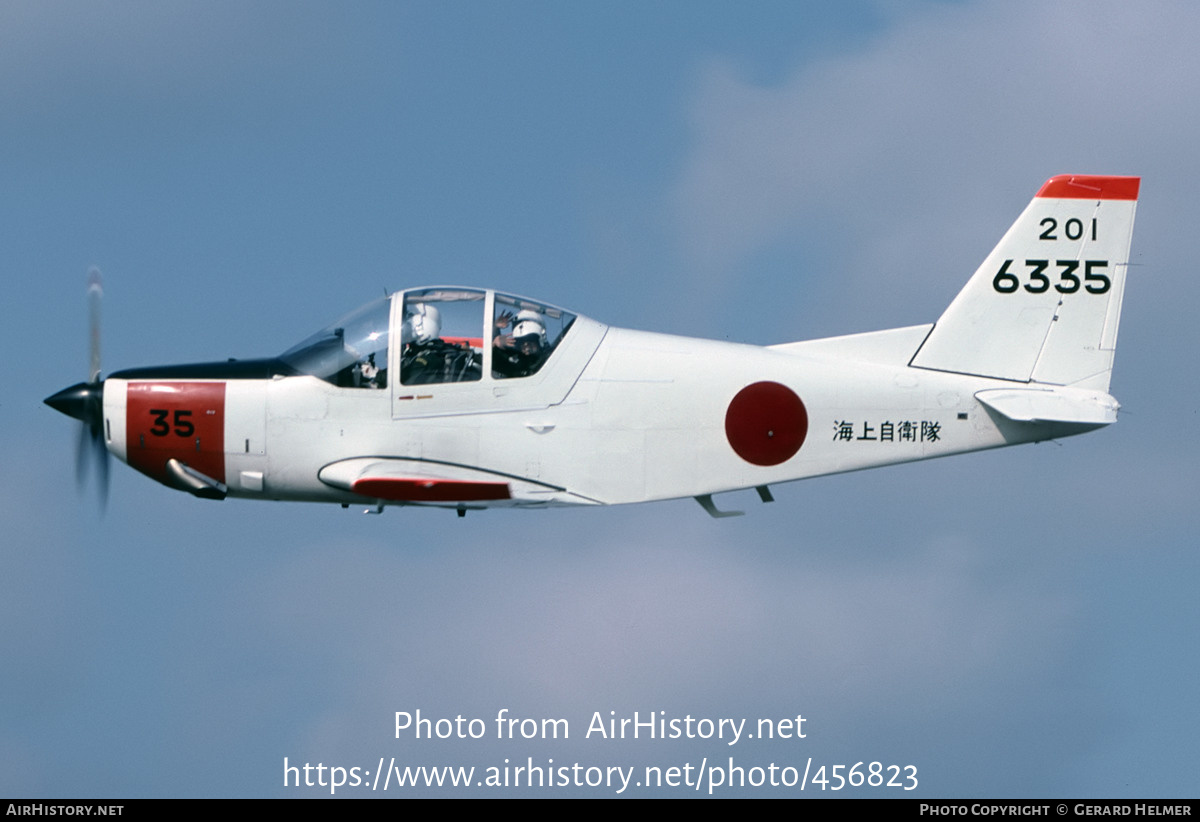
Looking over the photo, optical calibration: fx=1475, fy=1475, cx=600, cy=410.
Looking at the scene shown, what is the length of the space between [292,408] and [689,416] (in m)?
4.63

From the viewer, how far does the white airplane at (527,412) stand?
17.1 metres

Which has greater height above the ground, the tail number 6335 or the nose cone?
the tail number 6335

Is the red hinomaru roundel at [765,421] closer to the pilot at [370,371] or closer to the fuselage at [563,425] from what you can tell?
the fuselage at [563,425]

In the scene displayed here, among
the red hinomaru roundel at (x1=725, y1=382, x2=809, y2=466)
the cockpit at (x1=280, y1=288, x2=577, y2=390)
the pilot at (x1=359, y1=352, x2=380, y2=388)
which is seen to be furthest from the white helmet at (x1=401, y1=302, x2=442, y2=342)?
the red hinomaru roundel at (x1=725, y1=382, x2=809, y2=466)

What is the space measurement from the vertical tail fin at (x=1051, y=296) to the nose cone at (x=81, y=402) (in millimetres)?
9874

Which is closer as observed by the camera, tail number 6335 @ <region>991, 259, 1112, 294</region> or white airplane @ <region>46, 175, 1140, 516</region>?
white airplane @ <region>46, 175, 1140, 516</region>

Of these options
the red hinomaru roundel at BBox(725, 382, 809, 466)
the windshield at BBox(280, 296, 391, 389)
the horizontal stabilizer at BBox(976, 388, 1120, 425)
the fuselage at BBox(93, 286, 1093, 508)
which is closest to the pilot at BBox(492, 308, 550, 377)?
the fuselage at BBox(93, 286, 1093, 508)

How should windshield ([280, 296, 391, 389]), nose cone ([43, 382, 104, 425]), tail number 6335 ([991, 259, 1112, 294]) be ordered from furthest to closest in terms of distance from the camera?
tail number 6335 ([991, 259, 1112, 294]), nose cone ([43, 382, 104, 425]), windshield ([280, 296, 391, 389])

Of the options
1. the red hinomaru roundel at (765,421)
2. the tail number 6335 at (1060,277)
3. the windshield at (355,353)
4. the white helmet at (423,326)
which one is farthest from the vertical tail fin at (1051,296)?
the windshield at (355,353)

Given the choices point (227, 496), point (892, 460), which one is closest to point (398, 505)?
point (227, 496)

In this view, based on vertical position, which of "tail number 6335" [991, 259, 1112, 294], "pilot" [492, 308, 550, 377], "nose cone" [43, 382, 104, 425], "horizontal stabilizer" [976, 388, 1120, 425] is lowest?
"nose cone" [43, 382, 104, 425]

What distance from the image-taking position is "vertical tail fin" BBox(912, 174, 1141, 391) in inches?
710

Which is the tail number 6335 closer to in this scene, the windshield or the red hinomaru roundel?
the red hinomaru roundel

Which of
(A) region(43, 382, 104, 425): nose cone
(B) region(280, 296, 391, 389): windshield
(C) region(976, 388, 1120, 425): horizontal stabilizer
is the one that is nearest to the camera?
(B) region(280, 296, 391, 389): windshield
